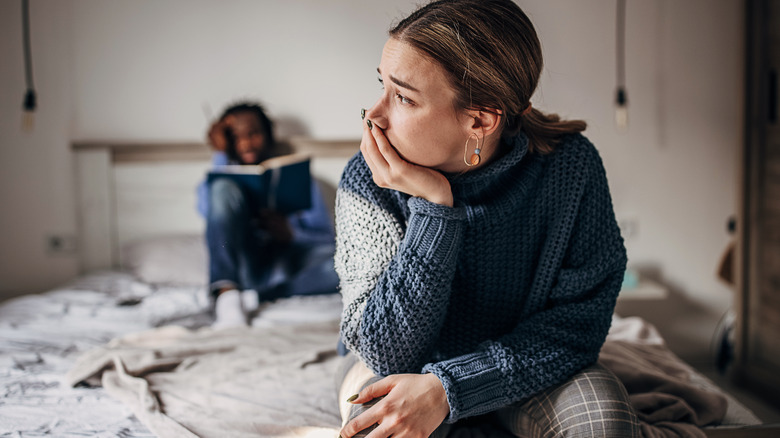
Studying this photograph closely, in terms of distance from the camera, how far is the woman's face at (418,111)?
2.33ft

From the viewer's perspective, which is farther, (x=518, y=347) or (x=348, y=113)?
→ (x=348, y=113)

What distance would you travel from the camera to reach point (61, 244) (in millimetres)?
2023

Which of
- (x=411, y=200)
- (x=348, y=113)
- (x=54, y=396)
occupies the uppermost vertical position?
(x=348, y=113)

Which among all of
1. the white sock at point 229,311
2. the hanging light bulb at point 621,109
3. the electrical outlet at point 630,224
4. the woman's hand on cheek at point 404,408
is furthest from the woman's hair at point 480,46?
the electrical outlet at point 630,224

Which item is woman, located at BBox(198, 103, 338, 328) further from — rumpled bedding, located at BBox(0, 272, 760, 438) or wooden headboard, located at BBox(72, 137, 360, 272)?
wooden headboard, located at BBox(72, 137, 360, 272)

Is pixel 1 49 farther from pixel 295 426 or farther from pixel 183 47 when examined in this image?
pixel 295 426

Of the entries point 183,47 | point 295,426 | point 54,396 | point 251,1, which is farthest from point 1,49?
point 295,426

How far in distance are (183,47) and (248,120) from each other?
36 centimetres

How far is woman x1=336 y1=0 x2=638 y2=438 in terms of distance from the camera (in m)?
0.70

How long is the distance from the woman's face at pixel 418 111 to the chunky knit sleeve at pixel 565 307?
0.19 metres

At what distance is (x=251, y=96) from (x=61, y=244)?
87cm

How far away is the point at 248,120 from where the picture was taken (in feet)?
6.20

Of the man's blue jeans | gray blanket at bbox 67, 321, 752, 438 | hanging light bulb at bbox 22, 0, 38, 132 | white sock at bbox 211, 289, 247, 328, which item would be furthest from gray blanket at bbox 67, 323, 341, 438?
hanging light bulb at bbox 22, 0, 38, 132

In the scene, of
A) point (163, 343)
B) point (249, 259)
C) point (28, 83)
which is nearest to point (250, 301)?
point (249, 259)
